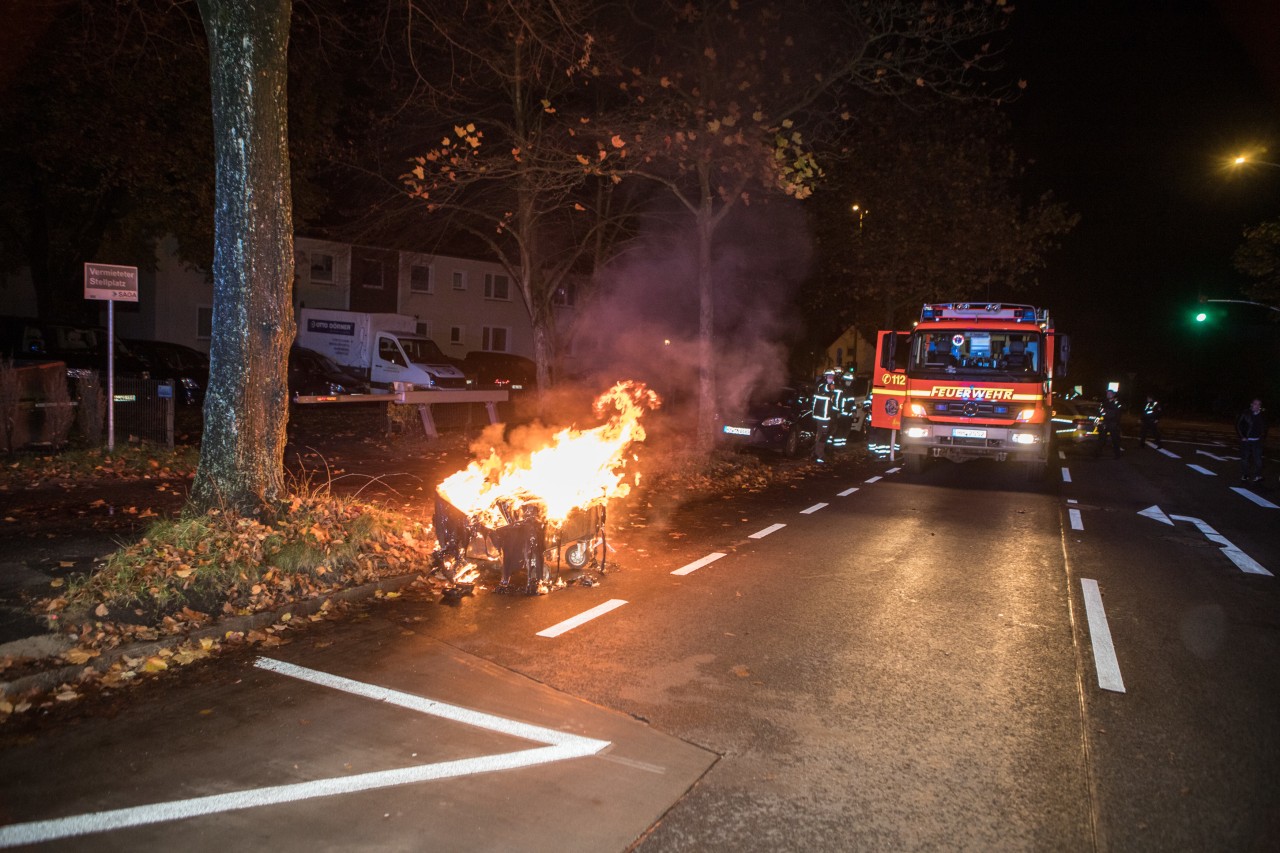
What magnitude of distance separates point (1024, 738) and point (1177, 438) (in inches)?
1399

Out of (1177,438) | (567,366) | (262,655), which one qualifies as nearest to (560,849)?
(262,655)

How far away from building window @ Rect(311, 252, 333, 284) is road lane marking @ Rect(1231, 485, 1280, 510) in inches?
1168

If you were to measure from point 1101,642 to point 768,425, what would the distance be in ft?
41.5

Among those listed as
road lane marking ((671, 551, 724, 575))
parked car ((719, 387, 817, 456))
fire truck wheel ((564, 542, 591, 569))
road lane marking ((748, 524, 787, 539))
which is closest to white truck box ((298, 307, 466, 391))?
parked car ((719, 387, 817, 456))

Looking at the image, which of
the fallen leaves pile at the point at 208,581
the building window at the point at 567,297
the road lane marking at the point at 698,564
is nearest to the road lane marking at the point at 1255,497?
the road lane marking at the point at 698,564

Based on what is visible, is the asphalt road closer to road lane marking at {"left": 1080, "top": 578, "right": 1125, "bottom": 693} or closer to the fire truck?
road lane marking at {"left": 1080, "top": 578, "right": 1125, "bottom": 693}

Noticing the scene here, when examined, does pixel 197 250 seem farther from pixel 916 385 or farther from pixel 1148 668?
pixel 1148 668

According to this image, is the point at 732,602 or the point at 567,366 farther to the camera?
the point at 567,366

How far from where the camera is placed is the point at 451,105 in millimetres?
21828

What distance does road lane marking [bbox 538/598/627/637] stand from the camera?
624 centimetres

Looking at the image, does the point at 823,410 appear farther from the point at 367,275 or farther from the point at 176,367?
the point at 367,275

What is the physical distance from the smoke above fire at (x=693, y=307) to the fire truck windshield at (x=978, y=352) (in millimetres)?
5074

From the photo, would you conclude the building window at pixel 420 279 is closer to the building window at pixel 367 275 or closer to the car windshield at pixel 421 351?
the building window at pixel 367 275

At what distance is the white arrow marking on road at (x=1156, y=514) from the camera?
12.4 meters
